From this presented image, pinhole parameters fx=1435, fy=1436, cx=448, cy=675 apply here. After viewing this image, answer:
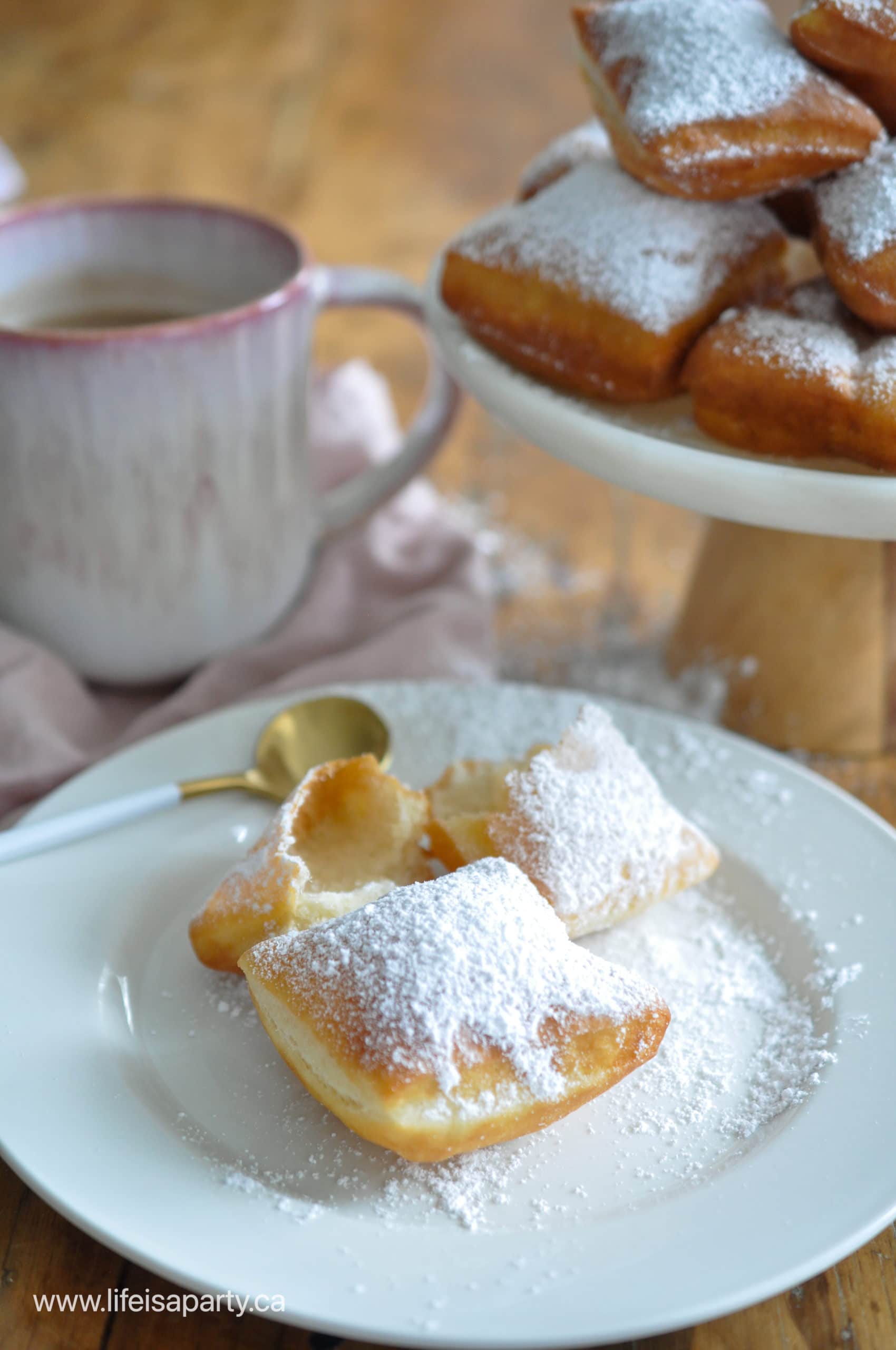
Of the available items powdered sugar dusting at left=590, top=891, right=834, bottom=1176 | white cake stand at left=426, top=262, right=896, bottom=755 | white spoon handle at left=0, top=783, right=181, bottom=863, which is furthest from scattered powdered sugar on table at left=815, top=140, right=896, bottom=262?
white spoon handle at left=0, top=783, right=181, bottom=863

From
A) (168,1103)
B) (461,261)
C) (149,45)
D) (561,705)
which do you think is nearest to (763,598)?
(561,705)

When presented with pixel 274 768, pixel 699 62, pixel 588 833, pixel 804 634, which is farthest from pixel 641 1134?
pixel 699 62

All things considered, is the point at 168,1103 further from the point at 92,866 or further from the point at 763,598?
the point at 763,598

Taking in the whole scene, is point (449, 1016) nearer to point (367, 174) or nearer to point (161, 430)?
point (161, 430)

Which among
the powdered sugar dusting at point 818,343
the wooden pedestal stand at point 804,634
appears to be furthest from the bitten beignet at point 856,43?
the wooden pedestal stand at point 804,634

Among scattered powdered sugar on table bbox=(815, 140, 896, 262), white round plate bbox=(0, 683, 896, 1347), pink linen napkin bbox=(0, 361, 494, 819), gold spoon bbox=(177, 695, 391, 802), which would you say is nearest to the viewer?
white round plate bbox=(0, 683, 896, 1347)

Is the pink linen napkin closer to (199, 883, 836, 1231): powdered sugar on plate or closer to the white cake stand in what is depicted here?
the white cake stand
